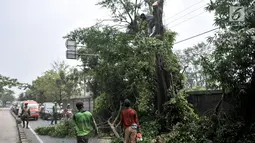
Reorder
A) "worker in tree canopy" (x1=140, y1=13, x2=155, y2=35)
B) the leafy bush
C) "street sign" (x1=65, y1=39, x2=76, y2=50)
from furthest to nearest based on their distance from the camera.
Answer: "street sign" (x1=65, y1=39, x2=76, y2=50) → the leafy bush → "worker in tree canopy" (x1=140, y1=13, x2=155, y2=35)

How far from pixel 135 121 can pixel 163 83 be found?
17.9ft

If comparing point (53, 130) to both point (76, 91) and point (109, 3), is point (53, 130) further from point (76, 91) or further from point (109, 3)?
point (76, 91)

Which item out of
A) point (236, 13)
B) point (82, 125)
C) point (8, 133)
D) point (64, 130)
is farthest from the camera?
point (8, 133)

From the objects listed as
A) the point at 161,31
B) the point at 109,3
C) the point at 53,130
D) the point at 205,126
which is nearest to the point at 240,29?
the point at 205,126

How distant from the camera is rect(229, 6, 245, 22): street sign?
8594 millimetres

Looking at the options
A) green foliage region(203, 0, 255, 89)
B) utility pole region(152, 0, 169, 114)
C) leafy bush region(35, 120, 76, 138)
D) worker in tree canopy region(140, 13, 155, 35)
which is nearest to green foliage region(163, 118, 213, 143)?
green foliage region(203, 0, 255, 89)

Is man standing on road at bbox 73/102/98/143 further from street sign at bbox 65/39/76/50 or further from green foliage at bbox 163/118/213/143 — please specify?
street sign at bbox 65/39/76/50

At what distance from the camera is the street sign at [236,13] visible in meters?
8.59

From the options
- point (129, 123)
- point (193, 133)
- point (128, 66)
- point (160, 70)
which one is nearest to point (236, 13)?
point (193, 133)

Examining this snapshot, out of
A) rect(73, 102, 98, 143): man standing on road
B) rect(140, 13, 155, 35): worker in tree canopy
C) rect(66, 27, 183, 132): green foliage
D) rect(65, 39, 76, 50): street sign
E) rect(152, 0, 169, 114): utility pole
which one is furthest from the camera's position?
rect(65, 39, 76, 50): street sign

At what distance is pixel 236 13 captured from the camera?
880 cm

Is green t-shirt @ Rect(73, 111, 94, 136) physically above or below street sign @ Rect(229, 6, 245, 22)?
below

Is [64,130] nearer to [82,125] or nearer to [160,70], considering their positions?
[160,70]

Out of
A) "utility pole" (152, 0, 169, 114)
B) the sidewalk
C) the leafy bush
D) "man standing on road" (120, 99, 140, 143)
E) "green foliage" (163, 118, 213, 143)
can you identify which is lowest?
the sidewalk
